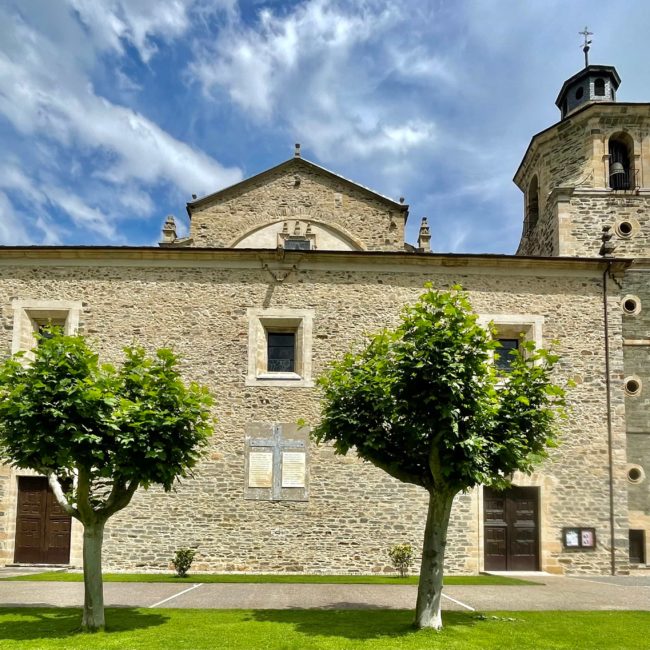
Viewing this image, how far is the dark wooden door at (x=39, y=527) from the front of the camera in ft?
48.1

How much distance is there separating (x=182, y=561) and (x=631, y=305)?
13.4m

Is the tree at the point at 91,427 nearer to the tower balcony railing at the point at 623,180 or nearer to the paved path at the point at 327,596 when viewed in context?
the paved path at the point at 327,596

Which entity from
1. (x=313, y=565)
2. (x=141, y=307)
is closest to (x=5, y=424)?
(x=141, y=307)

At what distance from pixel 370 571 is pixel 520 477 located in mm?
4180

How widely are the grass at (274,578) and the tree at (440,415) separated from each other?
4.86 m

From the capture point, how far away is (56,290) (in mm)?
15664

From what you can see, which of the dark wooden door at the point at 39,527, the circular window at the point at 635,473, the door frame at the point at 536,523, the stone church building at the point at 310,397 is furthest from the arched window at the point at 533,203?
the dark wooden door at the point at 39,527

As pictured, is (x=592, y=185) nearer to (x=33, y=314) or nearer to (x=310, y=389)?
(x=310, y=389)

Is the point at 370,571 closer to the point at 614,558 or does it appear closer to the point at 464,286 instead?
the point at 614,558

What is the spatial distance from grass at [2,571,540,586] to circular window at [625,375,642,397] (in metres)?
6.36

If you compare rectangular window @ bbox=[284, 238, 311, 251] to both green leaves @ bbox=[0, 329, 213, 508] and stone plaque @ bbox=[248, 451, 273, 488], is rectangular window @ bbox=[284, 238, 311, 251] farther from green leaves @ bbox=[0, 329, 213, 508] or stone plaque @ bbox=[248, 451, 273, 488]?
green leaves @ bbox=[0, 329, 213, 508]

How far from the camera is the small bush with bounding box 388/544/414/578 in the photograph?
13883 millimetres

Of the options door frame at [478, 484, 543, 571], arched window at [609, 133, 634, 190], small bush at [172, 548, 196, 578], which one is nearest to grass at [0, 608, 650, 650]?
small bush at [172, 548, 196, 578]

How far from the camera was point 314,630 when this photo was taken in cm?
816
